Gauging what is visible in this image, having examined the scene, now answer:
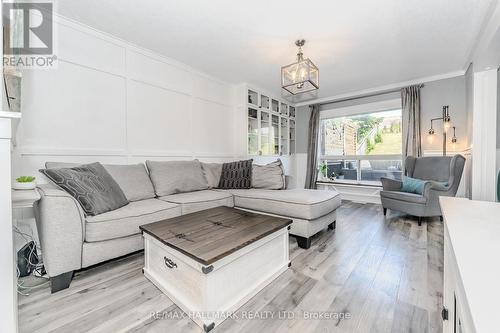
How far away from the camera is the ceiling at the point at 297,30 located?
6.35ft

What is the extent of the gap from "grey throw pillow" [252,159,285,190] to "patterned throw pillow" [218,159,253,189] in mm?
83

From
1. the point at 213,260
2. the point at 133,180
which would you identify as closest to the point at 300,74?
the point at 213,260

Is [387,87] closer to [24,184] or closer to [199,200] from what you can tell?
[199,200]

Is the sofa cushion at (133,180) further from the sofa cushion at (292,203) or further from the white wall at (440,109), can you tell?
the white wall at (440,109)

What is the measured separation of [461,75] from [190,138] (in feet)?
14.0

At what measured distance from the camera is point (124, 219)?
5.56 ft

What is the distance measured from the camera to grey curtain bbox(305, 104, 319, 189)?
4.81 meters

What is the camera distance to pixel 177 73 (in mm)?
3078

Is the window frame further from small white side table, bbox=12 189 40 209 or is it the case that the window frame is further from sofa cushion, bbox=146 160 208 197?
small white side table, bbox=12 189 40 209

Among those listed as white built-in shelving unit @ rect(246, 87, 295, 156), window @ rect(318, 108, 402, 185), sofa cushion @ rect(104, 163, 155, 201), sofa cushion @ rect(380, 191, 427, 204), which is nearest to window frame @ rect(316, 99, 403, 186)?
window @ rect(318, 108, 402, 185)

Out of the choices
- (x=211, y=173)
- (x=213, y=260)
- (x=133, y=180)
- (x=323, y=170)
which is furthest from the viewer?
(x=323, y=170)

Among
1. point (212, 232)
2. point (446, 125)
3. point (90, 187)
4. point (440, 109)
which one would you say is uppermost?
point (440, 109)

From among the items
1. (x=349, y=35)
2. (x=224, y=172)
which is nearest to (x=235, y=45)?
(x=349, y=35)

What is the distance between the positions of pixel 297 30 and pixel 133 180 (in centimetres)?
235
